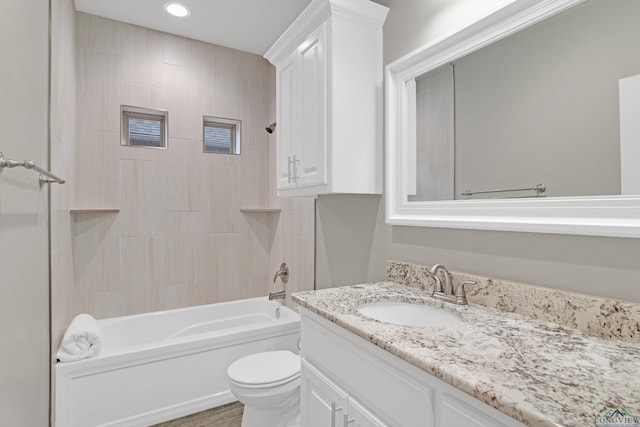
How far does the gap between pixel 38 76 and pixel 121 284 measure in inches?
70.2

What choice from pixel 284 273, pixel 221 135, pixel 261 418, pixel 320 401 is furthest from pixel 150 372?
pixel 221 135

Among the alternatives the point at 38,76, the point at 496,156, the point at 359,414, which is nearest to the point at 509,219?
the point at 496,156

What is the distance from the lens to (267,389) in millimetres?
1710

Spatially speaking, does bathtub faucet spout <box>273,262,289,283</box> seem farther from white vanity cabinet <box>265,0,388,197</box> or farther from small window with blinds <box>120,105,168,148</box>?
small window with blinds <box>120,105,168,148</box>

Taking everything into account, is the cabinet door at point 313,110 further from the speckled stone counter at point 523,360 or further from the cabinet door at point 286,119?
the speckled stone counter at point 523,360

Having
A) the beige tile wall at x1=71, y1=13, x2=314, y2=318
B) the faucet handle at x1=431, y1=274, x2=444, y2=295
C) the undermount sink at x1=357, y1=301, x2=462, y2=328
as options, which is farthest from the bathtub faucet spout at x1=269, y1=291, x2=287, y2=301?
the faucet handle at x1=431, y1=274, x2=444, y2=295

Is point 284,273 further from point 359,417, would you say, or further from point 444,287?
point 359,417

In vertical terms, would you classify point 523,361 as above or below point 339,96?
below

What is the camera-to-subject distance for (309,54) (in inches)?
69.1

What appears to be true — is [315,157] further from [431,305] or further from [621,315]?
[621,315]

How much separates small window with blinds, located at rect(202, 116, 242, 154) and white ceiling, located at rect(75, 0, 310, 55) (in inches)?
28.0

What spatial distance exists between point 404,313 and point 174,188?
2.32 meters

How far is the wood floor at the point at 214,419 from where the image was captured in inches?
81.8

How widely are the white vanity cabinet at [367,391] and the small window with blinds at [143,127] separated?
227cm
